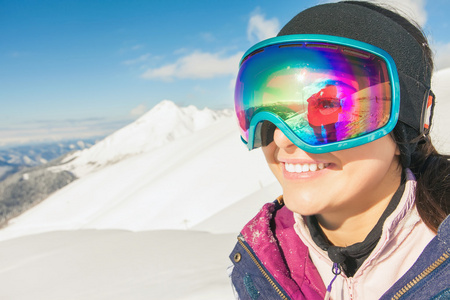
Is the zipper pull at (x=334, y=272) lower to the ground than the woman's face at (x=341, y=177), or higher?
lower

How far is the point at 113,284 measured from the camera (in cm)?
462

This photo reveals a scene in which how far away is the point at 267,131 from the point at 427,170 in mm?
837

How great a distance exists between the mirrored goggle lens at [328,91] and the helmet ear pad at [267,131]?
0.60 ft

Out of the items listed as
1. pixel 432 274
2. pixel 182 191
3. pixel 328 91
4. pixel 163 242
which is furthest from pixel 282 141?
pixel 182 191

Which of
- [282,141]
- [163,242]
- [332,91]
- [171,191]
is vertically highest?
[332,91]

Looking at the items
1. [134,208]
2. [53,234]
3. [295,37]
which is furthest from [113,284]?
[134,208]

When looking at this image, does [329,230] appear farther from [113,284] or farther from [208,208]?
[208,208]

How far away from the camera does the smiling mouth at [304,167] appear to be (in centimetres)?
138

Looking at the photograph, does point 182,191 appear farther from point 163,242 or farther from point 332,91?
point 332,91

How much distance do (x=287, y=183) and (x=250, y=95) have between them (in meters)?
0.56

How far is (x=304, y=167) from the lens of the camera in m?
1.42

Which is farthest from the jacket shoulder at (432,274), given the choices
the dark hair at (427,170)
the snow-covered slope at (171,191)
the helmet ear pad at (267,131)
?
the snow-covered slope at (171,191)

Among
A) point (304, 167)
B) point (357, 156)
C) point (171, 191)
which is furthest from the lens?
point (171, 191)

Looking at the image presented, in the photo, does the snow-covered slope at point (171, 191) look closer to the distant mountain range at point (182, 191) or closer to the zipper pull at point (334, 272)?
the distant mountain range at point (182, 191)
